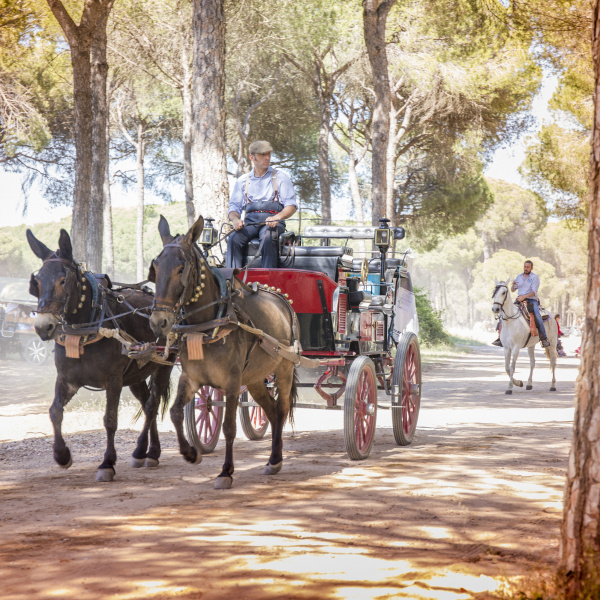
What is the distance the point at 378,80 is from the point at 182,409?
11732 mm

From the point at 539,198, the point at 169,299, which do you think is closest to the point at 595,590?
the point at 169,299

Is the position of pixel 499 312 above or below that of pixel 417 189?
below

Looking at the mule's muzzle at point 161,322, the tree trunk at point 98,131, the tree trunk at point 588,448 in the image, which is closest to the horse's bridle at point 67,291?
the mule's muzzle at point 161,322

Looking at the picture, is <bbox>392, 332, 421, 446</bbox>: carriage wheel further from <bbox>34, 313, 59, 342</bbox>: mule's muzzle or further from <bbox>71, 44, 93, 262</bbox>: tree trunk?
<bbox>71, 44, 93, 262</bbox>: tree trunk

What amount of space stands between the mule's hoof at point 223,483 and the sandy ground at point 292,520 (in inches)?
3.8

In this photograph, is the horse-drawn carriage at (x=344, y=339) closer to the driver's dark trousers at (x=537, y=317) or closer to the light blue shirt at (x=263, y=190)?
the light blue shirt at (x=263, y=190)

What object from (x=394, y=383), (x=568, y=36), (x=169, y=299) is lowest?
(x=394, y=383)

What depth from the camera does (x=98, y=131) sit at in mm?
14766

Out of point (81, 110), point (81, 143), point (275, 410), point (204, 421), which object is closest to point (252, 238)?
point (275, 410)

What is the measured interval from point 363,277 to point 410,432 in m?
1.88

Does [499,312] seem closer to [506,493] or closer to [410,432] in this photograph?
[410,432]

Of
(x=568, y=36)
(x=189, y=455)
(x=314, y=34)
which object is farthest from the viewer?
(x=314, y=34)

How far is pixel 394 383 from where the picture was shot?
27.5 ft

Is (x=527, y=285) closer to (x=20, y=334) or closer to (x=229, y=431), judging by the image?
(x=229, y=431)
